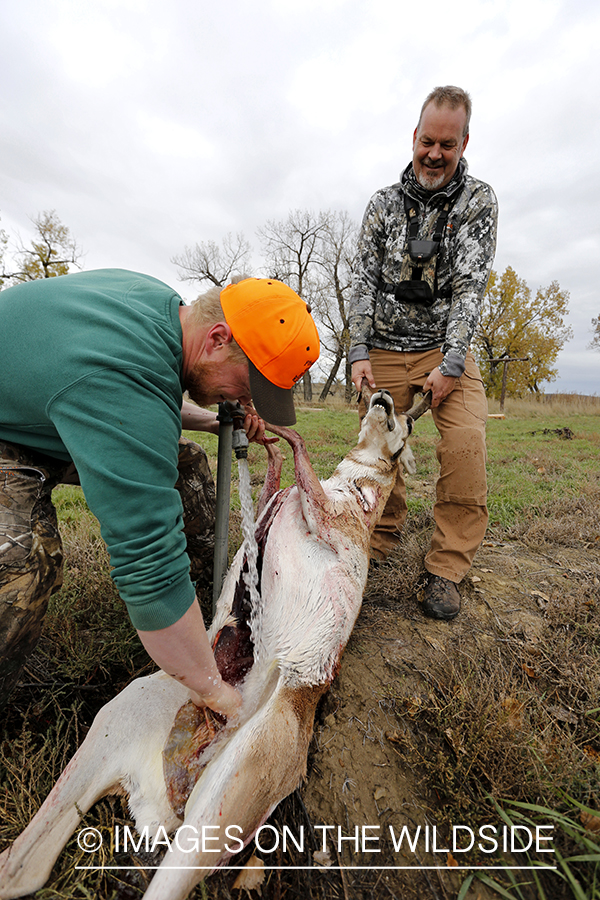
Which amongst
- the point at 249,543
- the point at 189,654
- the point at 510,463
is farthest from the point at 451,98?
the point at 510,463

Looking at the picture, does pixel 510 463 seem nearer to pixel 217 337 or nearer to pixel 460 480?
pixel 460 480

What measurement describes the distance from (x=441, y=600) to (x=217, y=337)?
2112 millimetres

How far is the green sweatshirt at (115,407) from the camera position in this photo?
1.26m

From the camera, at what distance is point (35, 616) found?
5.32ft

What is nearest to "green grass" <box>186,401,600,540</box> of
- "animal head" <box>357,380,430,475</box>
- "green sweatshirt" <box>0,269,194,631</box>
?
"animal head" <box>357,380,430,475</box>

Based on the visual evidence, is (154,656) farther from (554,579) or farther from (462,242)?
(462,242)

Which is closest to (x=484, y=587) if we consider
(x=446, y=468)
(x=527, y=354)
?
(x=446, y=468)

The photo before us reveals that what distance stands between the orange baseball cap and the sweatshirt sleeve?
0.50m

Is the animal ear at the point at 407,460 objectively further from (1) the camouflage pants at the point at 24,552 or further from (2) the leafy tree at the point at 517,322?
(2) the leafy tree at the point at 517,322

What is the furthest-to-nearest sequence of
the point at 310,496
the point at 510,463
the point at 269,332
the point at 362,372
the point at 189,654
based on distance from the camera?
the point at 510,463, the point at 362,372, the point at 310,496, the point at 269,332, the point at 189,654

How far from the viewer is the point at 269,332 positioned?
1.68 metres

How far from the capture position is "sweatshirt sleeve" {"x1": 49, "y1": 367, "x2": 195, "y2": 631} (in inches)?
49.4

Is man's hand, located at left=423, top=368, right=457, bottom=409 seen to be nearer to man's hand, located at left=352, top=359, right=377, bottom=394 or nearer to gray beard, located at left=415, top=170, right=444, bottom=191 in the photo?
man's hand, located at left=352, top=359, right=377, bottom=394

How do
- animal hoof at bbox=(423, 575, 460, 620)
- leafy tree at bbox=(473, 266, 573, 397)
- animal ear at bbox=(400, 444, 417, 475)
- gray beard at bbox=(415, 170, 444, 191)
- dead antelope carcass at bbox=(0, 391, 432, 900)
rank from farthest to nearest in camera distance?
leafy tree at bbox=(473, 266, 573, 397) < animal ear at bbox=(400, 444, 417, 475) < gray beard at bbox=(415, 170, 444, 191) < animal hoof at bbox=(423, 575, 460, 620) < dead antelope carcass at bbox=(0, 391, 432, 900)
